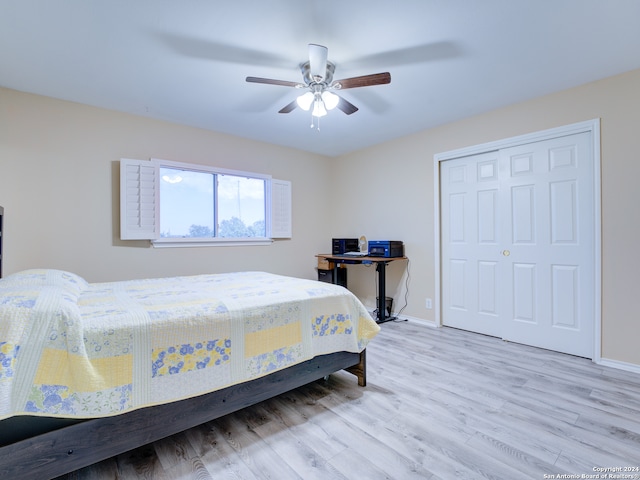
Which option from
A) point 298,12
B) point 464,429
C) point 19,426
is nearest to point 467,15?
point 298,12

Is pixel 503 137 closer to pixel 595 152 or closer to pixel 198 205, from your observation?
pixel 595 152

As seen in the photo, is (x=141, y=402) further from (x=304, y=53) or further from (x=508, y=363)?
(x=508, y=363)

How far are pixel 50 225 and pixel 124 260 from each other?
2.25 feet

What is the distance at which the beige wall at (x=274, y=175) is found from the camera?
254 centimetres

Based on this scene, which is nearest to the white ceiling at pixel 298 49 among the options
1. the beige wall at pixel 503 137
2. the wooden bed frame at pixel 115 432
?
the beige wall at pixel 503 137

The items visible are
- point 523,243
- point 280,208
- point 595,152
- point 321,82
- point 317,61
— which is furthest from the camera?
point 280,208

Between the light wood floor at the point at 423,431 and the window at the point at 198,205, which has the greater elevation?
the window at the point at 198,205

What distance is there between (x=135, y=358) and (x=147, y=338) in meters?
0.09

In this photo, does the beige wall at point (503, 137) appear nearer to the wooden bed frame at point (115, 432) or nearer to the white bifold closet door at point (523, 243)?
the white bifold closet door at point (523, 243)

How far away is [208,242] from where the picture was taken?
3.78m

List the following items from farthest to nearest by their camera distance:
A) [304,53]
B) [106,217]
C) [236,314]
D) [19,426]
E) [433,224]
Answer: [433,224], [106,217], [304,53], [236,314], [19,426]

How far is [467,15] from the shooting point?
184 cm

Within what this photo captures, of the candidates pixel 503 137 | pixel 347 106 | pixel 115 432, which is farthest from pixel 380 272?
pixel 115 432

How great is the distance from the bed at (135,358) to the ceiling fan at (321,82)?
58.2 inches
